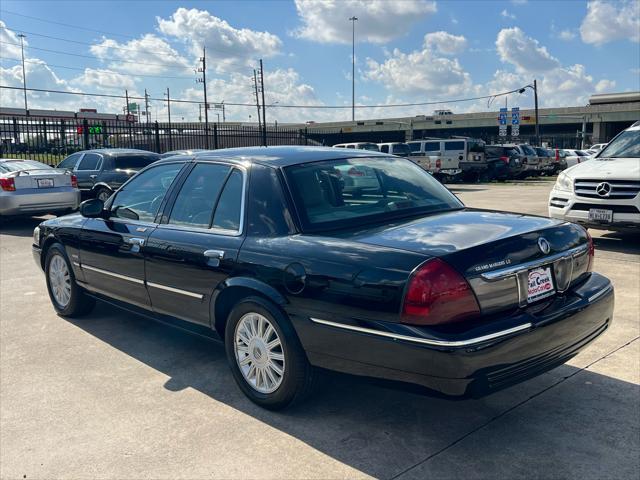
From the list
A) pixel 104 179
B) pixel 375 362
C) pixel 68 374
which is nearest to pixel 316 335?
pixel 375 362

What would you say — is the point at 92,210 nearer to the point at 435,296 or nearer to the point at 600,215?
the point at 435,296

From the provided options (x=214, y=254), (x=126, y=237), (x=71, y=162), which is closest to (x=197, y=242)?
(x=214, y=254)

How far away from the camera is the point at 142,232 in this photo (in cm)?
445

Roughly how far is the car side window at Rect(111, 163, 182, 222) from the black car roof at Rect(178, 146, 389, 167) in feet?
1.07

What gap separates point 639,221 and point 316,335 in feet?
21.1

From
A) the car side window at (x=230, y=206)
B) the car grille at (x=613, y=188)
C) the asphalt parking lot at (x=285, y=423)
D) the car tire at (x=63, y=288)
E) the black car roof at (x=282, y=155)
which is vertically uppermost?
the black car roof at (x=282, y=155)

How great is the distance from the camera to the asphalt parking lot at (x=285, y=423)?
9.84ft

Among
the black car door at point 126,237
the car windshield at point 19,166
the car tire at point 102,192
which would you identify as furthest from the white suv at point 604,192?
the car windshield at point 19,166

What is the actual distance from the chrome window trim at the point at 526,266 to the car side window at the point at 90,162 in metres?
12.3

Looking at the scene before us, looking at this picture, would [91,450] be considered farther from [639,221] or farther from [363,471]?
[639,221]

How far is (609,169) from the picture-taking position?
8.51 meters

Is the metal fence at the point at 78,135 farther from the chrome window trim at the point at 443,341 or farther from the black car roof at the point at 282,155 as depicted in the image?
the chrome window trim at the point at 443,341

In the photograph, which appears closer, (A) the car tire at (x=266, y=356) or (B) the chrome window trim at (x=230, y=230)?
(A) the car tire at (x=266, y=356)

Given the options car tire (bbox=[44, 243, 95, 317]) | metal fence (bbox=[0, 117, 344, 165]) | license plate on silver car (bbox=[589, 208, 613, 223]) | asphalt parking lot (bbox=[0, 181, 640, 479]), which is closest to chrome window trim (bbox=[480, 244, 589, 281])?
asphalt parking lot (bbox=[0, 181, 640, 479])
